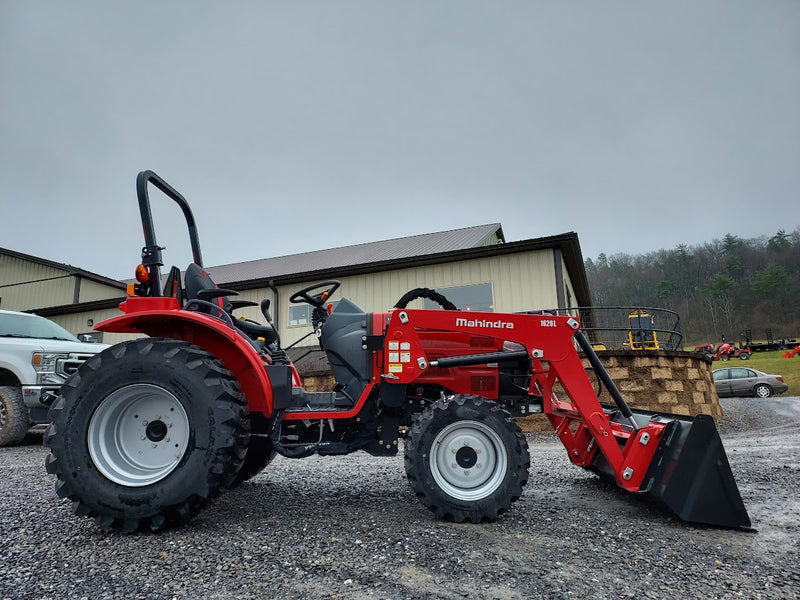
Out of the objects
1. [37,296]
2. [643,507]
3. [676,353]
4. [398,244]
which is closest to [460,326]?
[643,507]

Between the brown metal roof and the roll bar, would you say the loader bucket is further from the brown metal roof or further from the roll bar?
the brown metal roof

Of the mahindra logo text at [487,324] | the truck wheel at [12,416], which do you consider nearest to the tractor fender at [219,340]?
the mahindra logo text at [487,324]

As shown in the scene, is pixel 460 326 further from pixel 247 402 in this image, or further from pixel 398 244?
pixel 398 244

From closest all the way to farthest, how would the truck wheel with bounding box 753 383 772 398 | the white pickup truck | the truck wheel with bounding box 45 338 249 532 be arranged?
1. the truck wheel with bounding box 45 338 249 532
2. the white pickup truck
3. the truck wheel with bounding box 753 383 772 398

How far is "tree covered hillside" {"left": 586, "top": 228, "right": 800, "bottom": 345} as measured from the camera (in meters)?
51.3

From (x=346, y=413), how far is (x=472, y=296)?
8.86 metres

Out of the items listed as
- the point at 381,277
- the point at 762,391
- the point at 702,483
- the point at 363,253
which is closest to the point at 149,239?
the point at 702,483

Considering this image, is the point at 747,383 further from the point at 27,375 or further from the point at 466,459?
the point at 27,375

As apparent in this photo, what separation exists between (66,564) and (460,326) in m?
2.56

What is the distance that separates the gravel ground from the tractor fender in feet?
2.65

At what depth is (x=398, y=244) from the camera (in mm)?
16859

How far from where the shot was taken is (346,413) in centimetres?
336

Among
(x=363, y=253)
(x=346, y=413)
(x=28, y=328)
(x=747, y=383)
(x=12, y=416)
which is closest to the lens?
(x=346, y=413)

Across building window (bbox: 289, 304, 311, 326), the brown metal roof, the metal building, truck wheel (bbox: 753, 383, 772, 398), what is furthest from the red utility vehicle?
building window (bbox: 289, 304, 311, 326)
